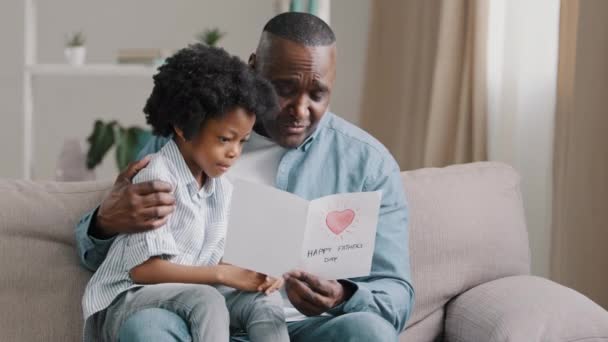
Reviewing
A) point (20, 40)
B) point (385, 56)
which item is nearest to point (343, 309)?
point (20, 40)

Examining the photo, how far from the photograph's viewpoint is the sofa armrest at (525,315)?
1911mm

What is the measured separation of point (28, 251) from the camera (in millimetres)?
1934

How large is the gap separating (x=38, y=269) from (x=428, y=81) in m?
2.02

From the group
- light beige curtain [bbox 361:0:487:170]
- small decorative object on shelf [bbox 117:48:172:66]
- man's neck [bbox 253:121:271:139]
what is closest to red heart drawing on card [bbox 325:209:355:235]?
man's neck [bbox 253:121:271:139]

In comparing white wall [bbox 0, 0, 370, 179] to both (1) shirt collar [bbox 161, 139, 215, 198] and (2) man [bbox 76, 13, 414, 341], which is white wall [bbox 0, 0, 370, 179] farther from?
(1) shirt collar [bbox 161, 139, 215, 198]

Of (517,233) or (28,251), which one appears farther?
(517,233)

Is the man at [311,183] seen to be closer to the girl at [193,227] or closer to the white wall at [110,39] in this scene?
the girl at [193,227]

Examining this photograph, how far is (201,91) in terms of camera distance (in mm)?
1720

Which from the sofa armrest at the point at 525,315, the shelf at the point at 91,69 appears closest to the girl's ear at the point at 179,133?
the sofa armrest at the point at 525,315

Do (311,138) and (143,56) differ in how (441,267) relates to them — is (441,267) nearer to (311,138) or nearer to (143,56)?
Answer: (311,138)

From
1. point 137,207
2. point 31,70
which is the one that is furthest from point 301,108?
point 31,70

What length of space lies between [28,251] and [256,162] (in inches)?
18.7

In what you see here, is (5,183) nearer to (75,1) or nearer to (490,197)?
(490,197)

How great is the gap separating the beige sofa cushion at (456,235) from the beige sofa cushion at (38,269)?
697 mm
